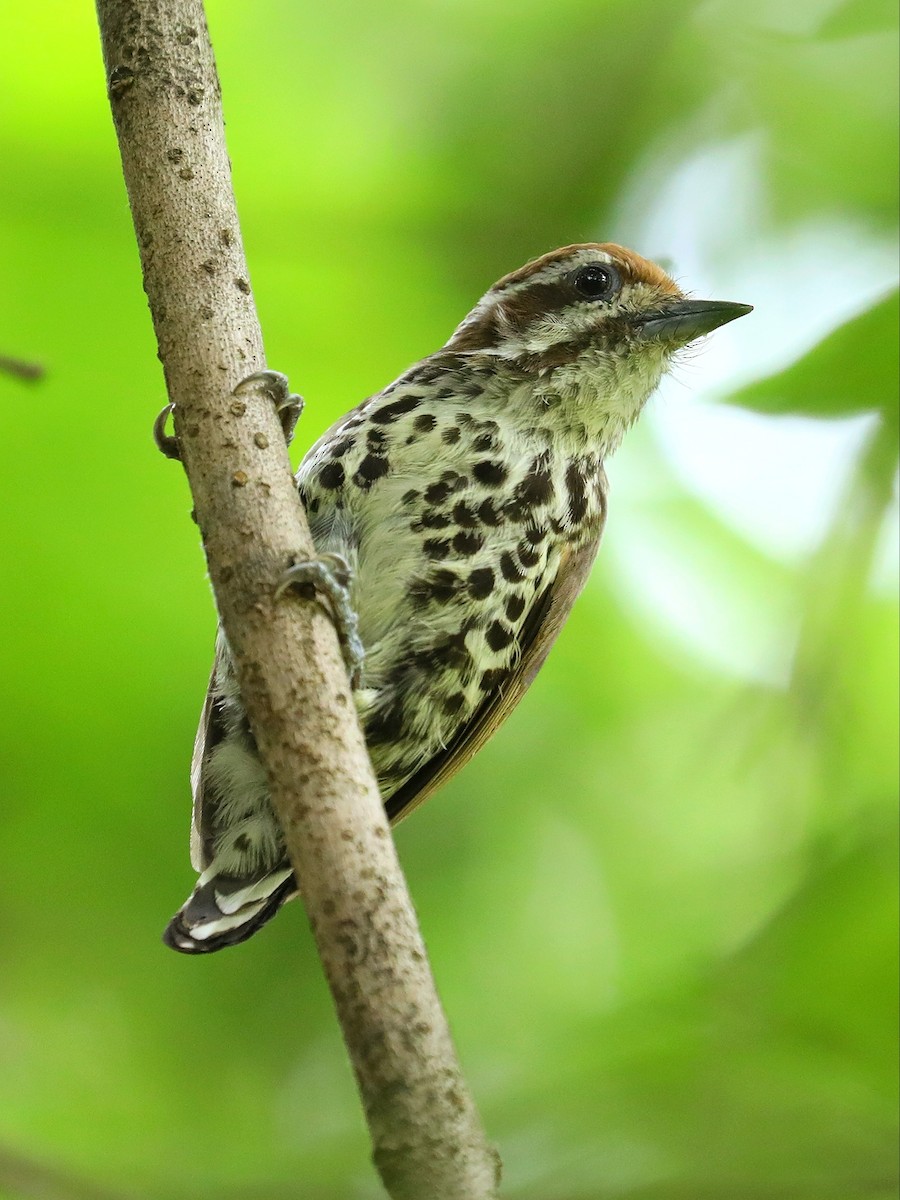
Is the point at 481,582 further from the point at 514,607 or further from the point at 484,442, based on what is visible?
the point at 484,442

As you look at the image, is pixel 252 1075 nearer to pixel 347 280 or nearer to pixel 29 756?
pixel 29 756

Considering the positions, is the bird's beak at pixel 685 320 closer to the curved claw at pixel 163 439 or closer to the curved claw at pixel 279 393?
the curved claw at pixel 279 393

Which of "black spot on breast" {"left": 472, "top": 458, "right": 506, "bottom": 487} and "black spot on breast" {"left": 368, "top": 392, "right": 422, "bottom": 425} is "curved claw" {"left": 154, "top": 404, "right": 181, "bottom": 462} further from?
"black spot on breast" {"left": 472, "top": 458, "right": 506, "bottom": 487}

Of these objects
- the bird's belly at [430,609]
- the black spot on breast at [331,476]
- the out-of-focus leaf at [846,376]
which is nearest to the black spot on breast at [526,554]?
the bird's belly at [430,609]

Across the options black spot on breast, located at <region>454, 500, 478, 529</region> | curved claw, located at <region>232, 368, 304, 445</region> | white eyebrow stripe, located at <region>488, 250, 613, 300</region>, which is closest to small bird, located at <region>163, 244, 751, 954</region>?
black spot on breast, located at <region>454, 500, 478, 529</region>

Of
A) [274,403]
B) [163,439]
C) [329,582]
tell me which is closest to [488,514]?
[163,439]
